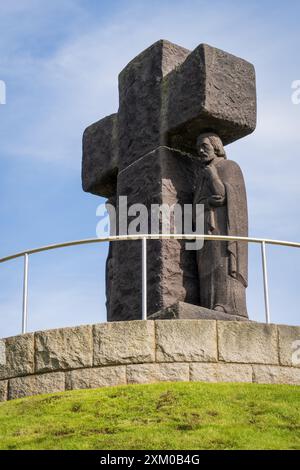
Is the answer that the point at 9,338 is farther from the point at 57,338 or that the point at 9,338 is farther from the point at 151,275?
the point at 151,275

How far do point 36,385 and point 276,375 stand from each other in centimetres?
258

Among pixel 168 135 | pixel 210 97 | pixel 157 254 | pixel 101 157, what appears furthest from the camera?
pixel 101 157

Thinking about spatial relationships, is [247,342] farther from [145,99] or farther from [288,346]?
[145,99]

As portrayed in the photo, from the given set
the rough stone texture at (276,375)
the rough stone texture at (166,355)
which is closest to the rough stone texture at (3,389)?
the rough stone texture at (166,355)

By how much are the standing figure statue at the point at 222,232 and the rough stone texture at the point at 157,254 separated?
0.21 m

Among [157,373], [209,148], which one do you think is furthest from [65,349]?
[209,148]

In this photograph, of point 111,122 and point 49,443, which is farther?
point 111,122

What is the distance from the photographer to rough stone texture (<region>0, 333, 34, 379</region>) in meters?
11.9

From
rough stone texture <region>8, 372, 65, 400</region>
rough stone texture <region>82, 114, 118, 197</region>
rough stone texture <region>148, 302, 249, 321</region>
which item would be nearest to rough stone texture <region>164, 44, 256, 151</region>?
rough stone texture <region>82, 114, 118, 197</region>

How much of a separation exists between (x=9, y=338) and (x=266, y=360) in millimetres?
2864

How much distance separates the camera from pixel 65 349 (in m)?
11.6
